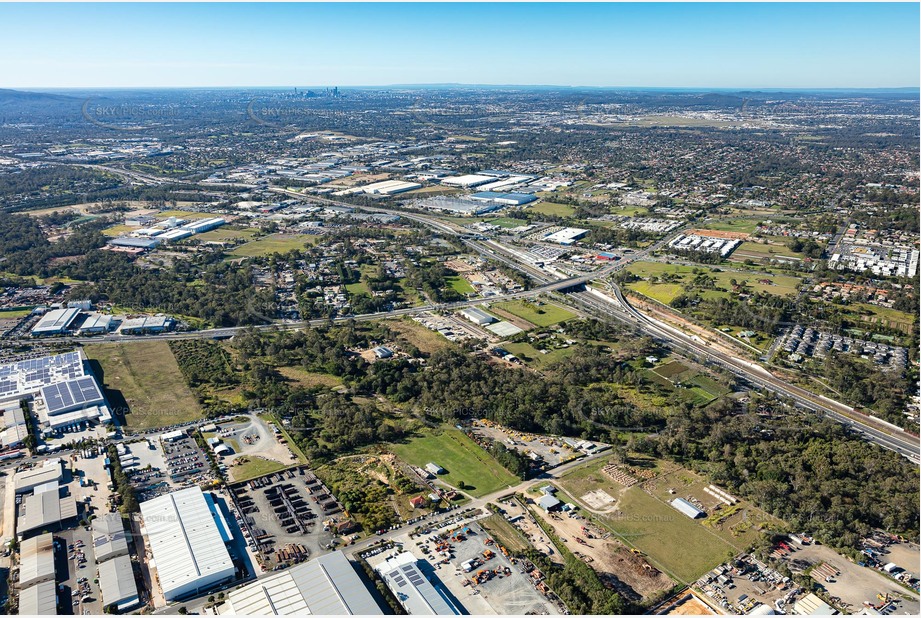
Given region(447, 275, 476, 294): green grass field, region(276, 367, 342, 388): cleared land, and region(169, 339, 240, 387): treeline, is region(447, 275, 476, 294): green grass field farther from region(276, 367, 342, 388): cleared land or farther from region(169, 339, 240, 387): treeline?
region(169, 339, 240, 387): treeline

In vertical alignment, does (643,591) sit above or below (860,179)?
below

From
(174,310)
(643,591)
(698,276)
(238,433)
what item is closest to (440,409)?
(238,433)

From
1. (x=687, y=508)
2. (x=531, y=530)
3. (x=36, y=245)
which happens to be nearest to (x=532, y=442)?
(x=531, y=530)

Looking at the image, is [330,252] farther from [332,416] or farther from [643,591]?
[643,591]

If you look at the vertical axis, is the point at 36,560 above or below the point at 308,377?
above

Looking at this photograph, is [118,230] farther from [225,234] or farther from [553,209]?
[553,209]

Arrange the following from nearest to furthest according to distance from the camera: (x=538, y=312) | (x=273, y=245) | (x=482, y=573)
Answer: (x=482, y=573), (x=538, y=312), (x=273, y=245)

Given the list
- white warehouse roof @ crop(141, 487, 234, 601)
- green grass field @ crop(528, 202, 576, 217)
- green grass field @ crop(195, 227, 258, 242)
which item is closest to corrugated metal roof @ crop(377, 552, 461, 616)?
white warehouse roof @ crop(141, 487, 234, 601)

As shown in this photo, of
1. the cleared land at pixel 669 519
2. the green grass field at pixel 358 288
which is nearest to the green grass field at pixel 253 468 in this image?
the cleared land at pixel 669 519
